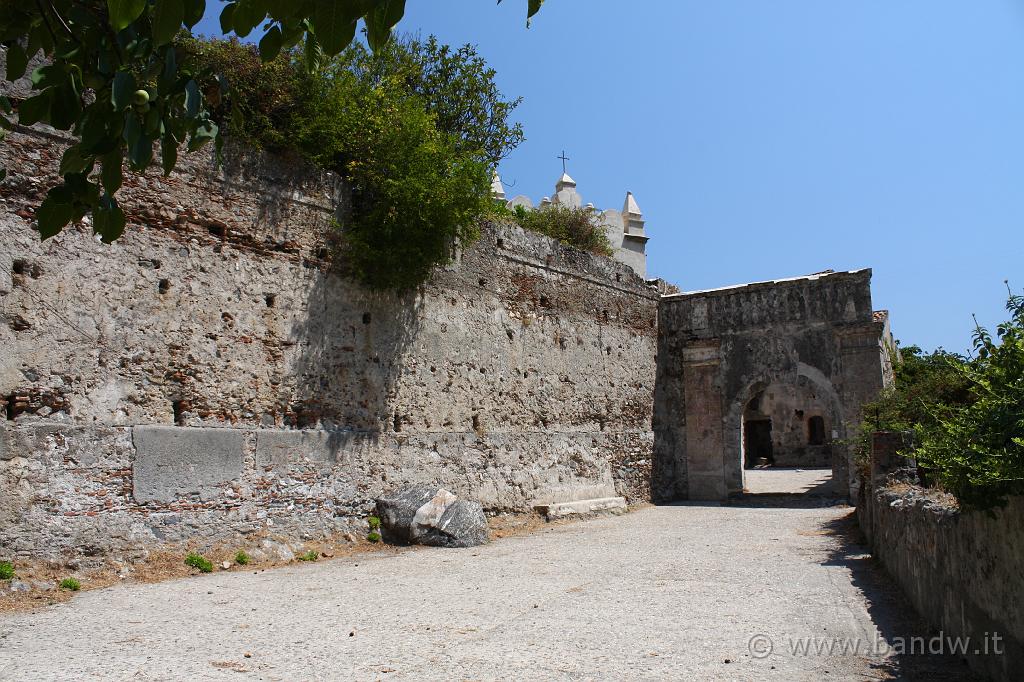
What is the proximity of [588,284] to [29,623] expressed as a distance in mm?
10261

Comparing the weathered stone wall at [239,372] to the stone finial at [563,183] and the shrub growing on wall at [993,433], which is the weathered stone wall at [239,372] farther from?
the stone finial at [563,183]

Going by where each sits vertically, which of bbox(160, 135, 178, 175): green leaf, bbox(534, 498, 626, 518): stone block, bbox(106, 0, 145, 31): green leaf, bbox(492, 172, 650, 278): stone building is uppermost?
bbox(492, 172, 650, 278): stone building

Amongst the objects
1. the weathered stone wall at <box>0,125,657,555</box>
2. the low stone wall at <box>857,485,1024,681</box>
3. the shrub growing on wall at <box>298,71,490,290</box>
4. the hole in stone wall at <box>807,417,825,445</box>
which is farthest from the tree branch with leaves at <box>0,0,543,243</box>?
the hole in stone wall at <box>807,417,825,445</box>

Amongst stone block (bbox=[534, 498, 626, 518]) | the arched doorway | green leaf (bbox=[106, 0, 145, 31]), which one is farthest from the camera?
the arched doorway

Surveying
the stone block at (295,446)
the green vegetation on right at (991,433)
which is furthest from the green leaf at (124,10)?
the stone block at (295,446)

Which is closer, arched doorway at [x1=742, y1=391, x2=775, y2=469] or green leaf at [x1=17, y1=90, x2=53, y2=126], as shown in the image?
green leaf at [x1=17, y1=90, x2=53, y2=126]

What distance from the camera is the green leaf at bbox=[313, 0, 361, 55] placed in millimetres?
2023

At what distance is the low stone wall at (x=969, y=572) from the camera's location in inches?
129

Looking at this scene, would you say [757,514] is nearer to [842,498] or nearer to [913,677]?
[842,498]

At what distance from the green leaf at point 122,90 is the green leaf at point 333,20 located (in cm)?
59

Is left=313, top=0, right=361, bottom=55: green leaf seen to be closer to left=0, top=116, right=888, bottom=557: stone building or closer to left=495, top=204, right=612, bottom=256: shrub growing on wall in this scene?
left=0, top=116, right=888, bottom=557: stone building

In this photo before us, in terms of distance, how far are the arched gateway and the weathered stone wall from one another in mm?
3508

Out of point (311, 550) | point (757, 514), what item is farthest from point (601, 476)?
point (311, 550)

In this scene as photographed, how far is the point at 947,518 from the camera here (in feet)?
14.3
